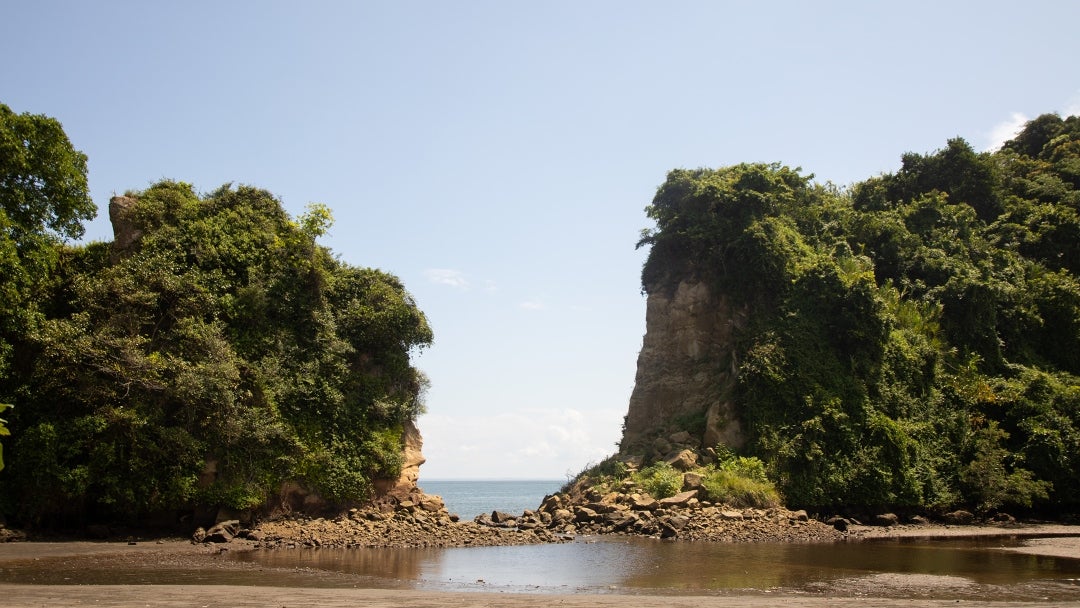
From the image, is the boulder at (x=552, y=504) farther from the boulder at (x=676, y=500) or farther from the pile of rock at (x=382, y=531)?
the boulder at (x=676, y=500)

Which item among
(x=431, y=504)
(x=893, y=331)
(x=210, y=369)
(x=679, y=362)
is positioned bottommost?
(x=431, y=504)

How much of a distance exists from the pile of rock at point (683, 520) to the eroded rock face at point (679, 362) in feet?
17.3

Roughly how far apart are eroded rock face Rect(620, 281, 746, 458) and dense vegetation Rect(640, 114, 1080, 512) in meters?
1.08

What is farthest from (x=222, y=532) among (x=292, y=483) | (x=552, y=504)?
(x=552, y=504)

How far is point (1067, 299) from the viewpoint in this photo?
125ft

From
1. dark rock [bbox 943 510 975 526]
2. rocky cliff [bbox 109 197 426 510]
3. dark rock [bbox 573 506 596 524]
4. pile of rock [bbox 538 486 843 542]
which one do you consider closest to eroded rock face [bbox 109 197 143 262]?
rocky cliff [bbox 109 197 426 510]

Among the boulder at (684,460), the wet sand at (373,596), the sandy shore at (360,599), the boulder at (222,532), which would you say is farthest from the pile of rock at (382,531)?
the sandy shore at (360,599)

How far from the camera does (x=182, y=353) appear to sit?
25.2 m

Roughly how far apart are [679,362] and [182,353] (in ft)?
76.8

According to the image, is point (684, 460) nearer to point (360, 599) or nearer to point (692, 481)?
point (692, 481)

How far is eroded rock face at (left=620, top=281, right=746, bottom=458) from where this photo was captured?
3716 cm

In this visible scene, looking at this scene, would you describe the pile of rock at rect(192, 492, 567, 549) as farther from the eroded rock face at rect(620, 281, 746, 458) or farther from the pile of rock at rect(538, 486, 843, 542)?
the eroded rock face at rect(620, 281, 746, 458)

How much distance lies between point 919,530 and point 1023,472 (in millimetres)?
6614

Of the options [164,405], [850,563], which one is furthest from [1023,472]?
[164,405]
